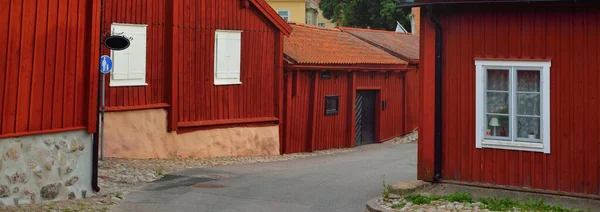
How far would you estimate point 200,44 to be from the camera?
18.8 m

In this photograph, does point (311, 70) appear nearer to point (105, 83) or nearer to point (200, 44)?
point (200, 44)

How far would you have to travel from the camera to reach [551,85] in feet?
36.0

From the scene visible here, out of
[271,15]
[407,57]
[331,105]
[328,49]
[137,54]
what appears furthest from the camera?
[407,57]

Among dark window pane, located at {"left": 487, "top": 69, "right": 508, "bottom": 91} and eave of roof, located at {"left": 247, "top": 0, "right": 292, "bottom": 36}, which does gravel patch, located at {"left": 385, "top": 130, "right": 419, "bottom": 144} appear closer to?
eave of roof, located at {"left": 247, "top": 0, "right": 292, "bottom": 36}

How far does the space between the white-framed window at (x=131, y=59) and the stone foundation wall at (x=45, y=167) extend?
4.87 metres

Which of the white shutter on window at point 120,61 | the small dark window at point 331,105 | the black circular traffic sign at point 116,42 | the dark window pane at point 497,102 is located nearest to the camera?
the dark window pane at point 497,102

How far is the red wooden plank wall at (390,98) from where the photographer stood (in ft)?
82.7

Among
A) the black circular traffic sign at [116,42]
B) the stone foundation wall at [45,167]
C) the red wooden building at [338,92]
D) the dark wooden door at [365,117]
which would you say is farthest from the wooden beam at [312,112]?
the stone foundation wall at [45,167]

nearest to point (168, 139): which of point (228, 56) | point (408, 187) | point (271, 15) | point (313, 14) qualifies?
point (228, 56)

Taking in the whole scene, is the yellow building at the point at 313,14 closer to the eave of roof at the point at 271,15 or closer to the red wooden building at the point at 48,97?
the eave of roof at the point at 271,15

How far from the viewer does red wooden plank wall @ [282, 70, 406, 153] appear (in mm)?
21703

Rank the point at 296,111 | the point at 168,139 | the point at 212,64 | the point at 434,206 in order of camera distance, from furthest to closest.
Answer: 1. the point at 296,111
2. the point at 212,64
3. the point at 168,139
4. the point at 434,206

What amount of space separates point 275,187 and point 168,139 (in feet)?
15.9

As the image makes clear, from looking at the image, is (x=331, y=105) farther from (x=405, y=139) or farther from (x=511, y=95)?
(x=511, y=95)
